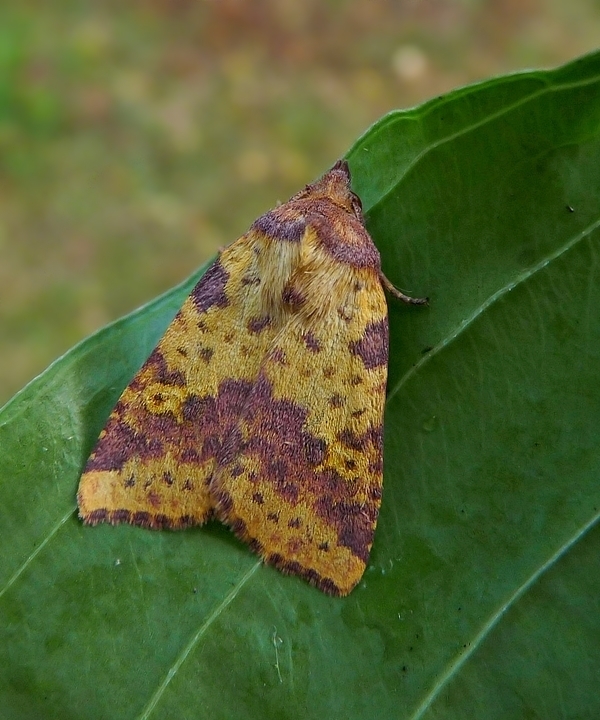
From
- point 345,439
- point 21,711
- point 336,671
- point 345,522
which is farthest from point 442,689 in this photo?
point 21,711

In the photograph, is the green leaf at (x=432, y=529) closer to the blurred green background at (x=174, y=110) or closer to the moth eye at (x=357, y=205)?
the moth eye at (x=357, y=205)

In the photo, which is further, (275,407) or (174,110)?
(174,110)

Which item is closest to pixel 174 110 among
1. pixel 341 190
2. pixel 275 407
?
pixel 341 190

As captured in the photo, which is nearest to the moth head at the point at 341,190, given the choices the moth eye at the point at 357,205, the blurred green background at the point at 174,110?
the moth eye at the point at 357,205

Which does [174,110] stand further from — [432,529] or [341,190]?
[432,529]

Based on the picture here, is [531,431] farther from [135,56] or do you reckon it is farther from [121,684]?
[135,56]

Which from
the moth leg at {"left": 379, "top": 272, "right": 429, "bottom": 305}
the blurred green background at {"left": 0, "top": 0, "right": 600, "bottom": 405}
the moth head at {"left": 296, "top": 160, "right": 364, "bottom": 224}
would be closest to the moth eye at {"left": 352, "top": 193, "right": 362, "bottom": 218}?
the moth head at {"left": 296, "top": 160, "right": 364, "bottom": 224}
